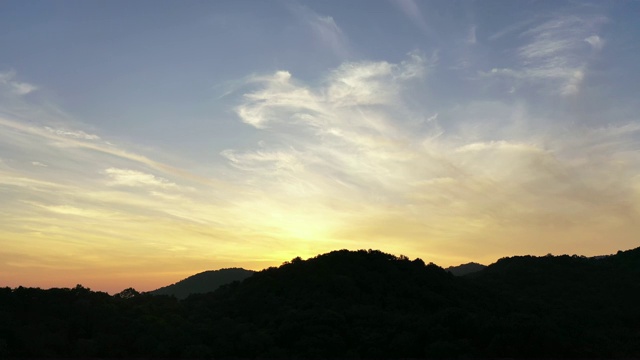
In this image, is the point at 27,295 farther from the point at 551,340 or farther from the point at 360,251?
the point at 551,340

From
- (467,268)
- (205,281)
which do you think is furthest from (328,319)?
(467,268)

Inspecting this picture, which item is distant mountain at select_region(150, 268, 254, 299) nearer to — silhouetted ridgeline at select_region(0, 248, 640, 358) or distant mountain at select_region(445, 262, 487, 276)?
silhouetted ridgeline at select_region(0, 248, 640, 358)

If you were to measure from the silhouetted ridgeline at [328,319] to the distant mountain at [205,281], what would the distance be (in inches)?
2306

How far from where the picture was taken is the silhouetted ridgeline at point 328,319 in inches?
1928

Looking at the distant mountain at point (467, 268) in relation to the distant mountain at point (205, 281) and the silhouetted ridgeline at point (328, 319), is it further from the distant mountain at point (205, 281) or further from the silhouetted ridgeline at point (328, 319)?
the silhouetted ridgeline at point (328, 319)

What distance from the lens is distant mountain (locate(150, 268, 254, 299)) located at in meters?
138

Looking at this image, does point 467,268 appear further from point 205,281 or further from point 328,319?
point 328,319

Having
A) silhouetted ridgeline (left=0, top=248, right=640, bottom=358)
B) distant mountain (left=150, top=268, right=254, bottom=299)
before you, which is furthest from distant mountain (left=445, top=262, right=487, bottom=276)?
silhouetted ridgeline (left=0, top=248, right=640, bottom=358)

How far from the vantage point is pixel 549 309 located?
81.1m

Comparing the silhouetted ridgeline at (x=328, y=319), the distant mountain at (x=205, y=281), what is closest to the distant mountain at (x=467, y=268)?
the distant mountain at (x=205, y=281)

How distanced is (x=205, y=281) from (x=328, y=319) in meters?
92.7

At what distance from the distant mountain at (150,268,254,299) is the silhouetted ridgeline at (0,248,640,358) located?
192 feet

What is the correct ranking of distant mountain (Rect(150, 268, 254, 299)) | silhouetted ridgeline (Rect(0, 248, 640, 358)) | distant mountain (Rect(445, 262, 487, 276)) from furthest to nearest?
1. distant mountain (Rect(445, 262, 487, 276))
2. distant mountain (Rect(150, 268, 254, 299))
3. silhouetted ridgeline (Rect(0, 248, 640, 358))

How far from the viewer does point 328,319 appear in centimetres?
5578
